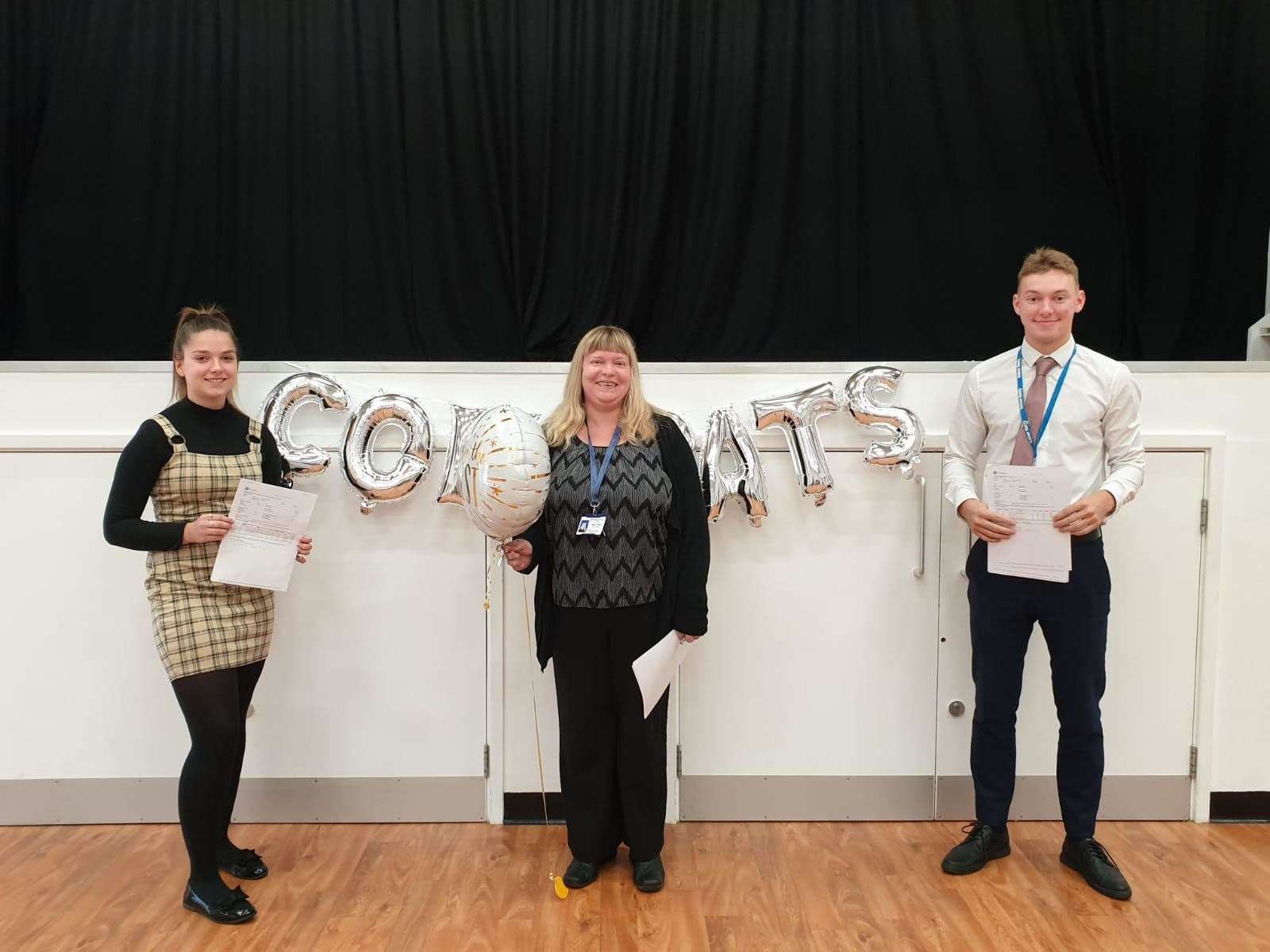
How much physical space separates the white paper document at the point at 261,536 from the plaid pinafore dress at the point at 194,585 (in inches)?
1.9

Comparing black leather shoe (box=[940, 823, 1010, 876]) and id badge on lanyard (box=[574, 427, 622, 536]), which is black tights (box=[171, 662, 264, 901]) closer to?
id badge on lanyard (box=[574, 427, 622, 536])

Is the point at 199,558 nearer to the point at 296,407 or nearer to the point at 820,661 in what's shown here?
the point at 296,407

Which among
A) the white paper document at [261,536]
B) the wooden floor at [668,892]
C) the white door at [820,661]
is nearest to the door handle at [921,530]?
the white door at [820,661]

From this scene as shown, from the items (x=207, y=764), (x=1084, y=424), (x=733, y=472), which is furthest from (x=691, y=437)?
(x=207, y=764)

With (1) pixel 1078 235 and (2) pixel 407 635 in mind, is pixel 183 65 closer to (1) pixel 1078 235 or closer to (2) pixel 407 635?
(2) pixel 407 635

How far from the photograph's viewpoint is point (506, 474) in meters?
1.99

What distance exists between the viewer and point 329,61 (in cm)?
296

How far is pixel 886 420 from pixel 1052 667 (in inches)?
34.0

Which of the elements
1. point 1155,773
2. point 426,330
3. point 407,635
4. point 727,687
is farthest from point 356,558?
point 1155,773

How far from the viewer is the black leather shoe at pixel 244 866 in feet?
7.61

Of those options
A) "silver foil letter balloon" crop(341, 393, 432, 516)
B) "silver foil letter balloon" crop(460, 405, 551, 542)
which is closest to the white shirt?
"silver foil letter balloon" crop(460, 405, 551, 542)

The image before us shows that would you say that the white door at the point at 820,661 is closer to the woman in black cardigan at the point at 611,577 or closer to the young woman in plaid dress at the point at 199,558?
the woman in black cardigan at the point at 611,577

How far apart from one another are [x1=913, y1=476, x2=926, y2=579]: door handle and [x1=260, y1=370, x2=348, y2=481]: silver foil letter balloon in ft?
6.13

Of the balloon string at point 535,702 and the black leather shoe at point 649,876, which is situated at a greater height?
the balloon string at point 535,702
